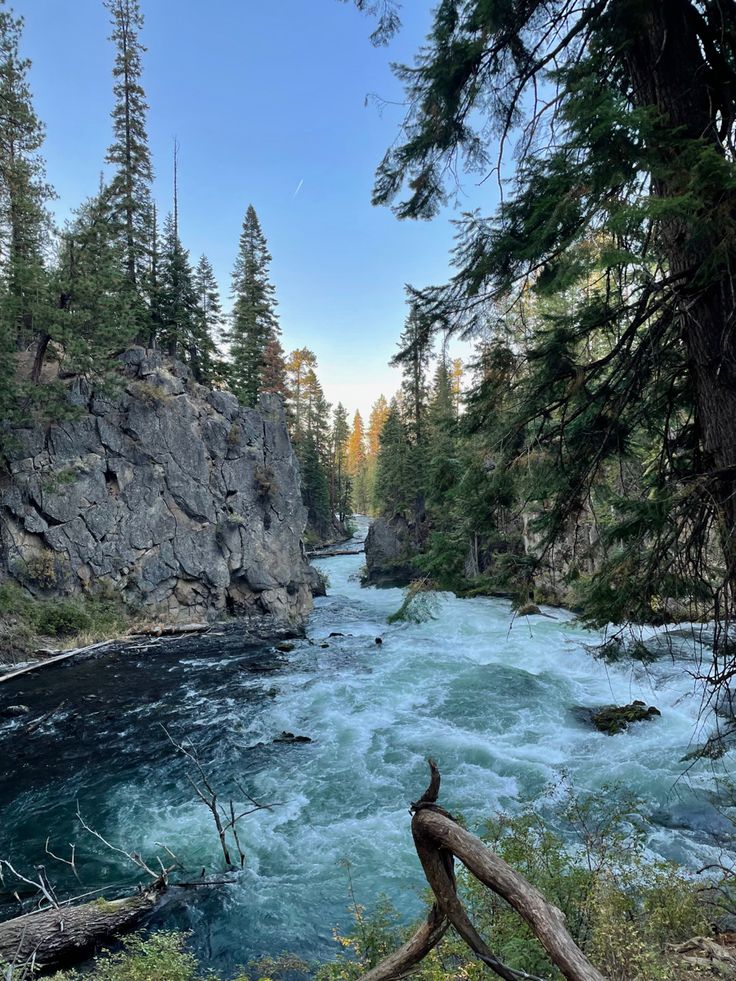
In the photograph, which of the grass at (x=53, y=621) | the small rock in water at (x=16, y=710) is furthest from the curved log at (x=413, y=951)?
the grass at (x=53, y=621)

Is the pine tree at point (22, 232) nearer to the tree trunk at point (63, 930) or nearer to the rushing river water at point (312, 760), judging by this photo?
the rushing river water at point (312, 760)

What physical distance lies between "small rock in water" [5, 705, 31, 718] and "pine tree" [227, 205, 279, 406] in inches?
852

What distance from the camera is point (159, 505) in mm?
22406

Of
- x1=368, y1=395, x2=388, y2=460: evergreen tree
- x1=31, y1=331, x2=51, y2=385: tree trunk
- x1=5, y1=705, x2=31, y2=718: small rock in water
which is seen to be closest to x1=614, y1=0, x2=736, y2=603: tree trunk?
x1=5, y1=705, x2=31, y2=718: small rock in water

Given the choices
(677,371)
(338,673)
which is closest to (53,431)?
(338,673)

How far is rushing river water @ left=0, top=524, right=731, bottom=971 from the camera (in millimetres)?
6539

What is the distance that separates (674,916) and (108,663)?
16264 mm

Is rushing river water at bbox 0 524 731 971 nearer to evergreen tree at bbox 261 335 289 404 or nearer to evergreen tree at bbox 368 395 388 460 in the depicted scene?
evergreen tree at bbox 261 335 289 404

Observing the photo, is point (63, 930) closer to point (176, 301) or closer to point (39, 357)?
point (39, 357)

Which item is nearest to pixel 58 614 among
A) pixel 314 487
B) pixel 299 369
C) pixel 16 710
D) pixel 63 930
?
pixel 16 710

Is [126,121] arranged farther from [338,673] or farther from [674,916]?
[674,916]

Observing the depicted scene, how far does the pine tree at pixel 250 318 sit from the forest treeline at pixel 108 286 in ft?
0.27

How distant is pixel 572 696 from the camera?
12766mm

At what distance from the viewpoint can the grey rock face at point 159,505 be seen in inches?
754
